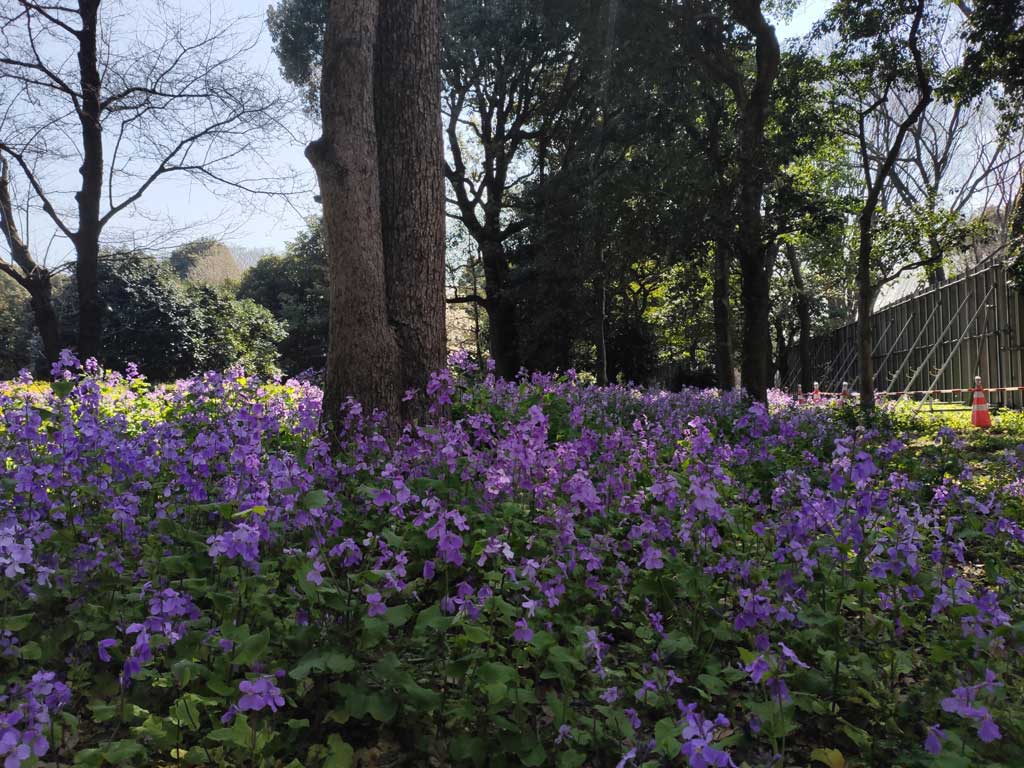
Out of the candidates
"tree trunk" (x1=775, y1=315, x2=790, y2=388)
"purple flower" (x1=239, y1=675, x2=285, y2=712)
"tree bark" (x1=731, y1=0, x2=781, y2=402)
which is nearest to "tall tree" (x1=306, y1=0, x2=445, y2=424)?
"purple flower" (x1=239, y1=675, x2=285, y2=712)

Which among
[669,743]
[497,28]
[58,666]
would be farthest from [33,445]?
[497,28]

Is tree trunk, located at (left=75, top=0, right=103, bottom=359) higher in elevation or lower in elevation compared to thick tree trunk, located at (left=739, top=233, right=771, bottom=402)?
higher

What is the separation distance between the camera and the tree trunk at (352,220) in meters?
5.35

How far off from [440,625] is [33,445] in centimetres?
375

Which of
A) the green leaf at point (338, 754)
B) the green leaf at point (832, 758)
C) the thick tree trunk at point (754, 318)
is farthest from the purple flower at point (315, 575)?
the thick tree trunk at point (754, 318)

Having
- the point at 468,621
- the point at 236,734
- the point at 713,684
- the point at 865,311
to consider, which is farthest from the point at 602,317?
the point at 236,734

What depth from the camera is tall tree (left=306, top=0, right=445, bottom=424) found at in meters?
5.37

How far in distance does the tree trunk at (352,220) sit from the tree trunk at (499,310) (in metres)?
17.3

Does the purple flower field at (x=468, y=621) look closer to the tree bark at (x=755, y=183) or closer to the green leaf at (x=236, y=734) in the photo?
the green leaf at (x=236, y=734)

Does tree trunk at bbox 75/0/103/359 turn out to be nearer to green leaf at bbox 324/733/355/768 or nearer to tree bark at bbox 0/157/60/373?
tree bark at bbox 0/157/60/373

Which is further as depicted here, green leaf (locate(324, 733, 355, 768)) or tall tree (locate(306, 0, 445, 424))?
tall tree (locate(306, 0, 445, 424))

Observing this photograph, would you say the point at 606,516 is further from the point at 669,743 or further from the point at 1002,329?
the point at 1002,329

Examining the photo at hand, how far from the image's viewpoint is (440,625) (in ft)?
7.41

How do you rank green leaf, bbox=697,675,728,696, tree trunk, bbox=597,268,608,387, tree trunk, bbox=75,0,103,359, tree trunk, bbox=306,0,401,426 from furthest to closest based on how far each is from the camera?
tree trunk, bbox=597,268,608,387, tree trunk, bbox=75,0,103,359, tree trunk, bbox=306,0,401,426, green leaf, bbox=697,675,728,696
